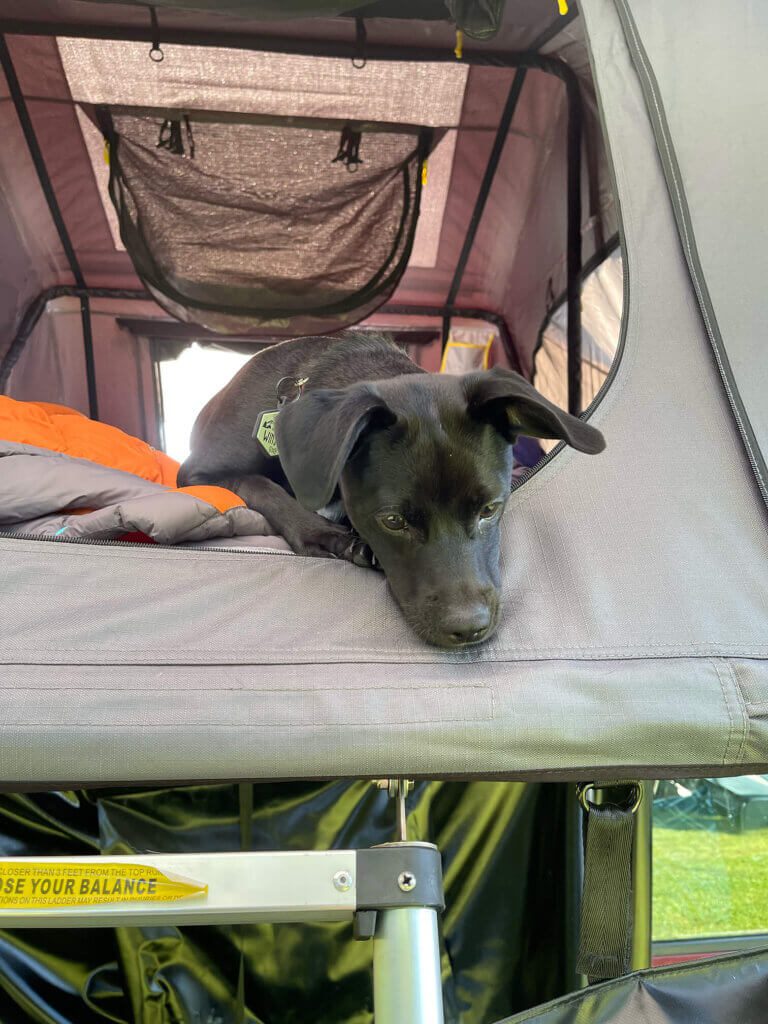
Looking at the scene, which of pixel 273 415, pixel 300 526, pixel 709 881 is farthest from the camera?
pixel 709 881

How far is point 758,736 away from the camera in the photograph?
111cm

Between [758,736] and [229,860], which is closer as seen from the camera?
[229,860]

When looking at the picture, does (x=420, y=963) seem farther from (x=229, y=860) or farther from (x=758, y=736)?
(x=758, y=736)

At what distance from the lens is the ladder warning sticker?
3.06 ft

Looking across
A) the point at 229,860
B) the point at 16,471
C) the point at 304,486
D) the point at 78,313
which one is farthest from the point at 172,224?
the point at 229,860

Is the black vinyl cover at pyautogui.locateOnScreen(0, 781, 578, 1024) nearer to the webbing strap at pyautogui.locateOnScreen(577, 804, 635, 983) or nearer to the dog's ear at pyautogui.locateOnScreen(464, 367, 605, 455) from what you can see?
the webbing strap at pyautogui.locateOnScreen(577, 804, 635, 983)

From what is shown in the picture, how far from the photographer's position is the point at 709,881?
3.20 meters

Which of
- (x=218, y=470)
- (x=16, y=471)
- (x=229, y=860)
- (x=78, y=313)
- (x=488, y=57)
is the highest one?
(x=488, y=57)

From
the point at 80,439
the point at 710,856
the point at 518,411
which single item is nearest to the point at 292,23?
the point at 80,439

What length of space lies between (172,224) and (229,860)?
2.57 metres

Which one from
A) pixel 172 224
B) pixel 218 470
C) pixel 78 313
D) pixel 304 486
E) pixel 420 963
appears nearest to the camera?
pixel 420 963

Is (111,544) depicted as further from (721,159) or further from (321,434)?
(721,159)

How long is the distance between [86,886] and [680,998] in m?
0.87

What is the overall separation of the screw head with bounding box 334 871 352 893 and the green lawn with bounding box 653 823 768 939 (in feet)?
7.92
